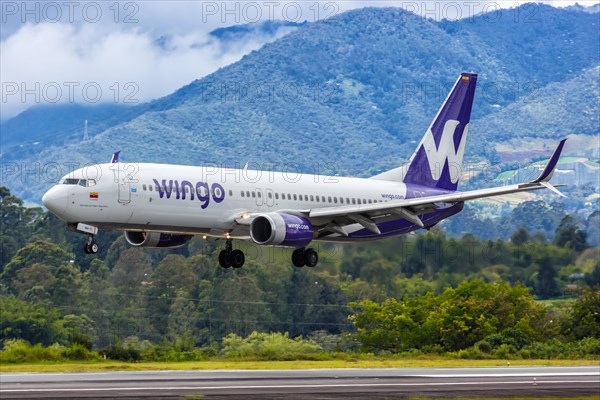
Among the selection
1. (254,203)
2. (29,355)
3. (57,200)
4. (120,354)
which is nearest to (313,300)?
(254,203)

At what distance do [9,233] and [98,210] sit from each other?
390 ft

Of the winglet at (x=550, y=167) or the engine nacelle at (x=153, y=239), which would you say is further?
the engine nacelle at (x=153, y=239)

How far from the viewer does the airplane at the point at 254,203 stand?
2106 inches

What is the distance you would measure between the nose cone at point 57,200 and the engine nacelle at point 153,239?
19.9 feet

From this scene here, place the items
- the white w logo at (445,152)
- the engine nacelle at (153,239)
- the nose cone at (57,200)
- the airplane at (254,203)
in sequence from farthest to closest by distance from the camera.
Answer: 1. the white w logo at (445,152)
2. the engine nacelle at (153,239)
3. the airplane at (254,203)
4. the nose cone at (57,200)

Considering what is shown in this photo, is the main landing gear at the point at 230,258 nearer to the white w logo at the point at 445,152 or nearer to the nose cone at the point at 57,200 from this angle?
the nose cone at the point at 57,200

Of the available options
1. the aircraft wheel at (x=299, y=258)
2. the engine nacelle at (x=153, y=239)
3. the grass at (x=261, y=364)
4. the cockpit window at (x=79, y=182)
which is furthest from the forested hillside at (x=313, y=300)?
the cockpit window at (x=79, y=182)

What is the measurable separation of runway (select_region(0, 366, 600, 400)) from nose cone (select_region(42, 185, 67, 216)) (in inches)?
328

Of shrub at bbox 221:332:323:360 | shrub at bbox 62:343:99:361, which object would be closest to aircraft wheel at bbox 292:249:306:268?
shrub at bbox 221:332:323:360

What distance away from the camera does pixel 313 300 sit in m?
121

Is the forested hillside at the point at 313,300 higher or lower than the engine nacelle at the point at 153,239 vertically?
lower

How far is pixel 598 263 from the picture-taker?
10231cm

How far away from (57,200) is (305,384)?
647 inches

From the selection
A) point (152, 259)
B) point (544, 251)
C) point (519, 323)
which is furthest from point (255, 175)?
point (152, 259)
